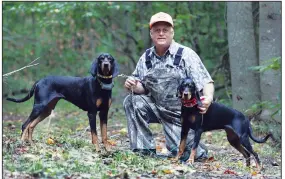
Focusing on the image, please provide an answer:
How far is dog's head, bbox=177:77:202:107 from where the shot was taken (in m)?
6.04

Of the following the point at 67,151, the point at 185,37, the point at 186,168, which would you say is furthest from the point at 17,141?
the point at 185,37

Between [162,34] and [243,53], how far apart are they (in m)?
3.70

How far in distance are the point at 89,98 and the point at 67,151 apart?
0.81 metres

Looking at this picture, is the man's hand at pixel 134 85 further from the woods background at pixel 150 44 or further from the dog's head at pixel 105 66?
the woods background at pixel 150 44

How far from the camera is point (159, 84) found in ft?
22.8

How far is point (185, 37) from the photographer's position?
12688 millimetres

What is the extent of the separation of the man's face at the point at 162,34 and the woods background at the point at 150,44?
4.05 ft

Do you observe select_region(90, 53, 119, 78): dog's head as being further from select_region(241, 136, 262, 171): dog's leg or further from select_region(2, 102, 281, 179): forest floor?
select_region(241, 136, 262, 171): dog's leg

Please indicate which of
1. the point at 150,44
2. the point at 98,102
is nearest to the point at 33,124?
the point at 98,102

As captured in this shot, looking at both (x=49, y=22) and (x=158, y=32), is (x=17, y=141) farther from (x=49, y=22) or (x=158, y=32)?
(x=49, y=22)

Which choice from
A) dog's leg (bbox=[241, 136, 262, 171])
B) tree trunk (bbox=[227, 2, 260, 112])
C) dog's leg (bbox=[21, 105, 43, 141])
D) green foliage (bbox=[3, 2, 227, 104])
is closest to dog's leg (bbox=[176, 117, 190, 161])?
dog's leg (bbox=[241, 136, 262, 171])

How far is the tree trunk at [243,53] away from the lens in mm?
10070

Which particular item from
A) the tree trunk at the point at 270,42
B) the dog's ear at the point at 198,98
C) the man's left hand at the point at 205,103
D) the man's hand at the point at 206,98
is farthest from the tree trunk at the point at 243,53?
the dog's ear at the point at 198,98

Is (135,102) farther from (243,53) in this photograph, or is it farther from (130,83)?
(243,53)
